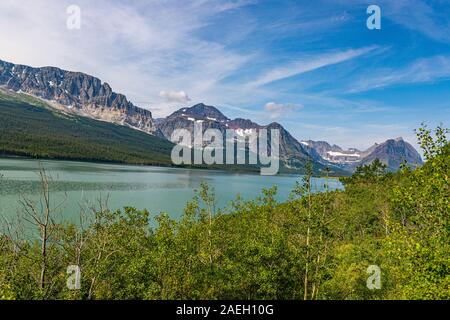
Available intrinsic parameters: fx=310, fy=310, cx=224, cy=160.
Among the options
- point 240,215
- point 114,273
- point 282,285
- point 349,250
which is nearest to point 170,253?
point 114,273

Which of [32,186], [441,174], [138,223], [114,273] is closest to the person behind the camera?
[441,174]

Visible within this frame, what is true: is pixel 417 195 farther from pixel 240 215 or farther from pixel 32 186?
pixel 32 186

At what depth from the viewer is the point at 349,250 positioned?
53156mm

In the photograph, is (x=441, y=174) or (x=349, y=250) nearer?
(x=441, y=174)

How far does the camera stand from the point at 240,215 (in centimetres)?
4181

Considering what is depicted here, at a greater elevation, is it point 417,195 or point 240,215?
point 417,195

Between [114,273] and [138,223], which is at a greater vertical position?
[138,223]

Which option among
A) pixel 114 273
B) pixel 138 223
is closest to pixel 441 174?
pixel 114 273

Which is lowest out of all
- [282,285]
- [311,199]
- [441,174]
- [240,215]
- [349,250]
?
[349,250]

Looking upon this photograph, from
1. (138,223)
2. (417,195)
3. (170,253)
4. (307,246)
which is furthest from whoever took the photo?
(138,223)
